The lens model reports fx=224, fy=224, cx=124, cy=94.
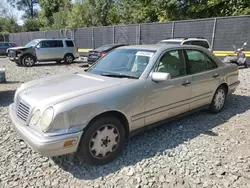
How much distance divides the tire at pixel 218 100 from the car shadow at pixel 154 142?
0.13 meters

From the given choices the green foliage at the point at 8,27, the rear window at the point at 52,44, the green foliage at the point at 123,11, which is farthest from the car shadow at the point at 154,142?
the green foliage at the point at 8,27

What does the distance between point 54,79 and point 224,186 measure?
2.90 m

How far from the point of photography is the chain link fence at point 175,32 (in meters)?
11.7

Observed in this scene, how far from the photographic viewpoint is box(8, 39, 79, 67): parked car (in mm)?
13609

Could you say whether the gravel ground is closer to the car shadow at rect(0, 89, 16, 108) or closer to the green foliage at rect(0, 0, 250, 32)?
the car shadow at rect(0, 89, 16, 108)

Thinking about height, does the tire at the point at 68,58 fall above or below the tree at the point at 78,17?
below

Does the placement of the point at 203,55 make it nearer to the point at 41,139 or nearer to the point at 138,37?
the point at 41,139

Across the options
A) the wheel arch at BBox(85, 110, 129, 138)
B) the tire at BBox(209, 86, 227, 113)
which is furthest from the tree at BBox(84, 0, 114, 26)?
the wheel arch at BBox(85, 110, 129, 138)

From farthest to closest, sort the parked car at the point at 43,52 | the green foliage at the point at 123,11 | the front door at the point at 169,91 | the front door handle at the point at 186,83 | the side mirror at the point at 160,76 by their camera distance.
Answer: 1. the green foliage at the point at 123,11
2. the parked car at the point at 43,52
3. the front door handle at the point at 186,83
4. the front door at the point at 169,91
5. the side mirror at the point at 160,76

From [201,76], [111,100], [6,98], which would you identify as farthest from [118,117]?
[6,98]

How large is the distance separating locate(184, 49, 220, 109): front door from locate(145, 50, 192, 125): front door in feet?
0.56

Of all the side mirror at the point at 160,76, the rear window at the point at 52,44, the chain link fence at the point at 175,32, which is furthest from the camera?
the rear window at the point at 52,44

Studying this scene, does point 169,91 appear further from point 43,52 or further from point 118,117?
point 43,52

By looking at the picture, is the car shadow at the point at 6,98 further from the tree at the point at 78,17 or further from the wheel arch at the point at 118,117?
the tree at the point at 78,17
